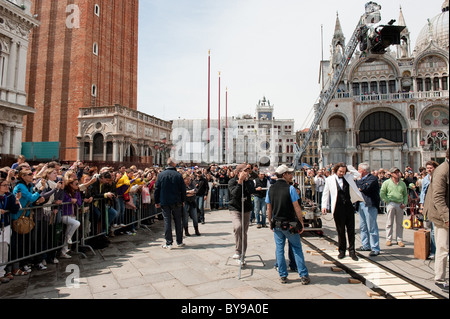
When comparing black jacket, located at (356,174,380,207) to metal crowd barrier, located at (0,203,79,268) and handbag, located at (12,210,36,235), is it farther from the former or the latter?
handbag, located at (12,210,36,235)

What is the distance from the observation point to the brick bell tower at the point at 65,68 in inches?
1152

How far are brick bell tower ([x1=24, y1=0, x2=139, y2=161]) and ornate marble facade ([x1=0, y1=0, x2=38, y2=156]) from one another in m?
7.34

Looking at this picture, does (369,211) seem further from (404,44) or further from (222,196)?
(404,44)

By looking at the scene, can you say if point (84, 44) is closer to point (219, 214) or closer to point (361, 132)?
point (219, 214)

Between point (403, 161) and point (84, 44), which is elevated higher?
point (84, 44)

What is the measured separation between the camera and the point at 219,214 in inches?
457

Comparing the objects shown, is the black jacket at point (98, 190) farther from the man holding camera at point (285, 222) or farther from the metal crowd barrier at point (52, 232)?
the man holding camera at point (285, 222)

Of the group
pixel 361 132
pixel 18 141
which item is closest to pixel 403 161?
pixel 361 132

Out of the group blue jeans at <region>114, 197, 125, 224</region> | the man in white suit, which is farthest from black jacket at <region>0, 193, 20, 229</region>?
the man in white suit

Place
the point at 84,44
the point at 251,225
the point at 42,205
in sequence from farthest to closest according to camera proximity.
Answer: the point at 84,44, the point at 251,225, the point at 42,205

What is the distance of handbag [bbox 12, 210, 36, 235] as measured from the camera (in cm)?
484

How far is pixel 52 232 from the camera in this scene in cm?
552

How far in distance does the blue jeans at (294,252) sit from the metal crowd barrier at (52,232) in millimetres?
4073
